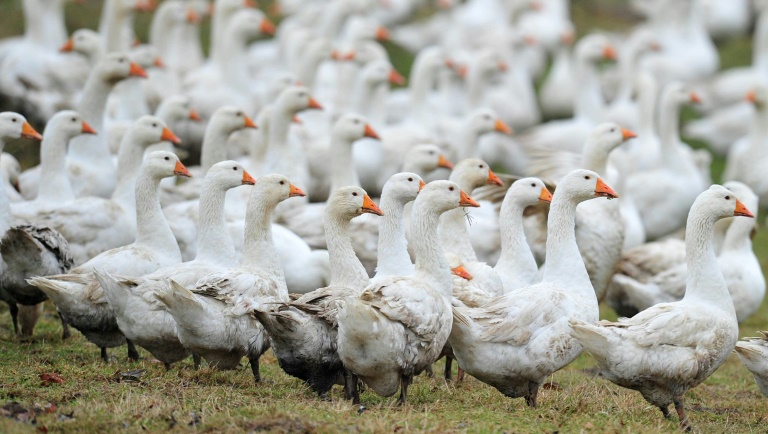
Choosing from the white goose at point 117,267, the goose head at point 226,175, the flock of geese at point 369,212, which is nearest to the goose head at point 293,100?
→ the flock of geese at point 369,212

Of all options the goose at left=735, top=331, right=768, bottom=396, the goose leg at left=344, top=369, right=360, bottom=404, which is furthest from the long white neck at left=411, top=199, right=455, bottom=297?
the goose at left=735, top=331, right=768, bottom=396

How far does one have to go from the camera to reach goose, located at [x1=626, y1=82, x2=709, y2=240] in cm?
1728

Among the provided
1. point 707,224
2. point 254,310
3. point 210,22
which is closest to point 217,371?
point 254,310

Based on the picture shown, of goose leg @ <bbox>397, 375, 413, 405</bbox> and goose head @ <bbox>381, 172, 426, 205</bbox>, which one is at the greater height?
goose head @ <bbox>381, 172, 426, 205</bbox>

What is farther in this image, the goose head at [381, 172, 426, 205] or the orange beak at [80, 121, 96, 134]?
the orange beak at [80, 121, 96, 134]

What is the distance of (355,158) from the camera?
16.8 metres

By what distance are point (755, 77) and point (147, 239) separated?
17304 millimetres

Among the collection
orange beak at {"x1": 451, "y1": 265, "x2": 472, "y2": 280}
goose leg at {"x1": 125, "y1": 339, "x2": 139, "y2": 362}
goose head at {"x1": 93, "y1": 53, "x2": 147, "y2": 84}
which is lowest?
goose leg at {"x1": 125, "y1": 339, "x2": 139, "y2": 362}

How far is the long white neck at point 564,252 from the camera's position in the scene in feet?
31.3

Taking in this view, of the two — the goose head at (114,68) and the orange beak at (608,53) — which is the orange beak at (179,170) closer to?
the goose head at (114,68)

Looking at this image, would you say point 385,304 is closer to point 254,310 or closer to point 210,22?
point 254,310

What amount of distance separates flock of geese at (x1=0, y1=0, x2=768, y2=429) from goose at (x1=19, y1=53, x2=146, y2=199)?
27mm

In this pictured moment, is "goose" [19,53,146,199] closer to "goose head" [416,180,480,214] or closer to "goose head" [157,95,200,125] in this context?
"goose head" [157,95,200,125]

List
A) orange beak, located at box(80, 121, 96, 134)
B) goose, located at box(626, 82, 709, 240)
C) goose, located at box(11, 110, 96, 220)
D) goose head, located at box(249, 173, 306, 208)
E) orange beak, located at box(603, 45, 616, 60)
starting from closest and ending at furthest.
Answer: goose head, located at box(249, 173, 306, 208) → goose, located at box(11, 110, 96, 220) → orange beak, located at box(80, 121, 96, 134) → goose, located at box(626, 82, 709, 240) → orange beak, located at box(603, 45, 616, 60)
